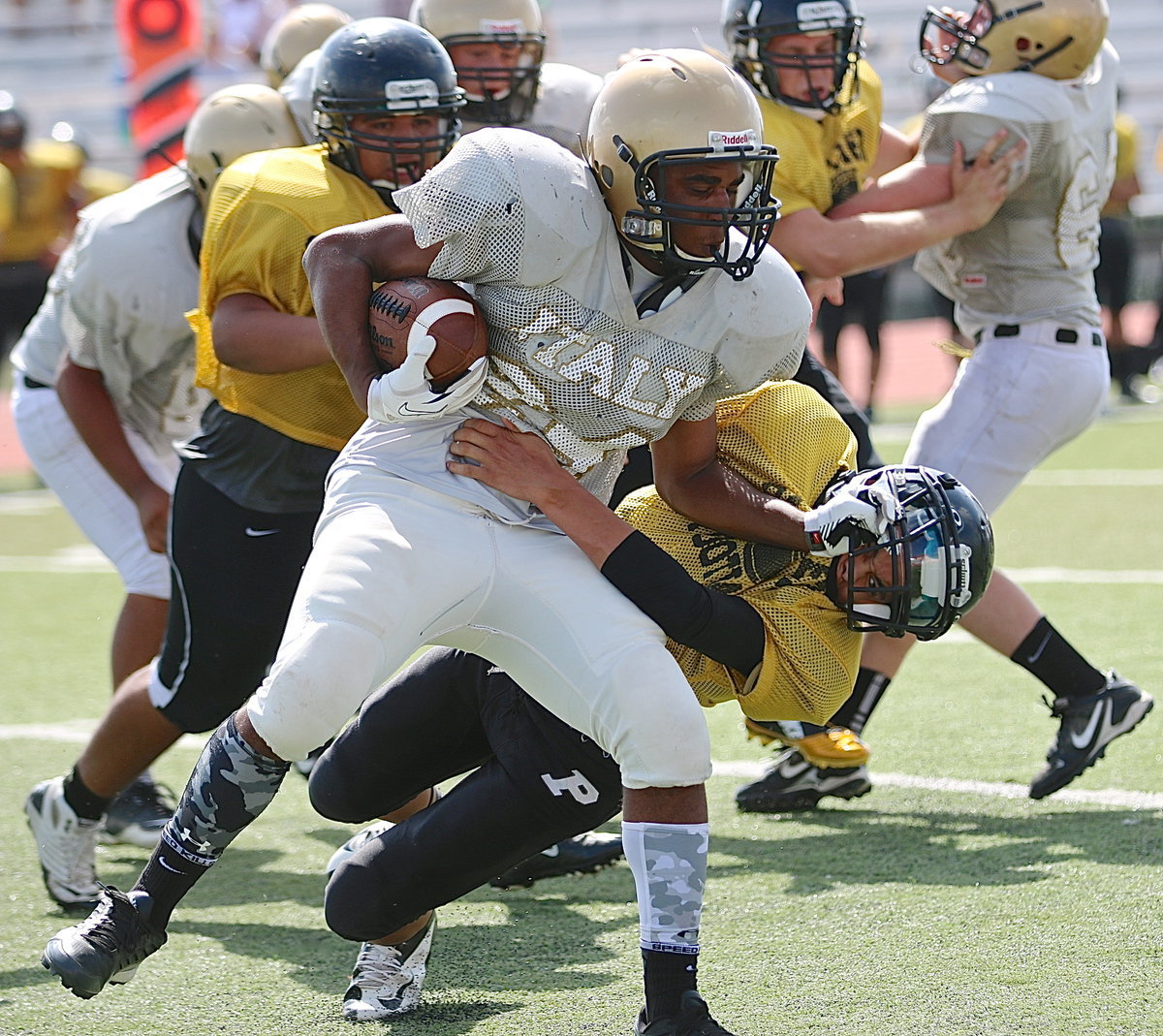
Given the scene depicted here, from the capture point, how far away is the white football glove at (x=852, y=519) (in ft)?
8.39

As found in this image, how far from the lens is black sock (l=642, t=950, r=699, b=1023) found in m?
2.37

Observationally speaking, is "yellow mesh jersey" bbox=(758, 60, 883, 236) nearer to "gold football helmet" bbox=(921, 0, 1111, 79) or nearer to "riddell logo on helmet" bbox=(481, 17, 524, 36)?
"gold football helmet" bbox=(921, 0, 1111, 79)

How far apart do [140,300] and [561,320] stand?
5.17ft

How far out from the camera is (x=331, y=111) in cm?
318

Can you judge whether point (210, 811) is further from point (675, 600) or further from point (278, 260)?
point (278, 260)

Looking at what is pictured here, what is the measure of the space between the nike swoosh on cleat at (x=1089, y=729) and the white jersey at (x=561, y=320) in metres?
1.49

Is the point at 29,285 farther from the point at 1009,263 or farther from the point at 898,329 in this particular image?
the point at 898,329

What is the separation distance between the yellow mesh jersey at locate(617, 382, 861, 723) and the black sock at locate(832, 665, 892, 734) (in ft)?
3.60

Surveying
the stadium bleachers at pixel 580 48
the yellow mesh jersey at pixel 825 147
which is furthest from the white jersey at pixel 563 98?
the stadium bleachers at pixel 580 48

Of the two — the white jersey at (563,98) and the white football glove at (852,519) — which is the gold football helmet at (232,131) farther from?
the white football glove at (852,519)

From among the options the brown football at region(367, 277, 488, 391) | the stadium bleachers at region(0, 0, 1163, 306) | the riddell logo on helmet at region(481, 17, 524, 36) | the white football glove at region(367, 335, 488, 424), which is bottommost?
the stadium bleachers at region(0, 0, 1163, 306)

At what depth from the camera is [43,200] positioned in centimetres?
984

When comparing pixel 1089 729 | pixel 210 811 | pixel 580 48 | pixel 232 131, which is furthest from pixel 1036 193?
pixel 580 48

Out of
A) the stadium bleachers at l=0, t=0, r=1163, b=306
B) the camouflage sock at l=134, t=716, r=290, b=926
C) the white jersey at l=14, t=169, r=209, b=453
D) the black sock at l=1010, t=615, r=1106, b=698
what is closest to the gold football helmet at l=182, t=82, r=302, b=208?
the white jersey at l=14, t=169, r=209, b=453
